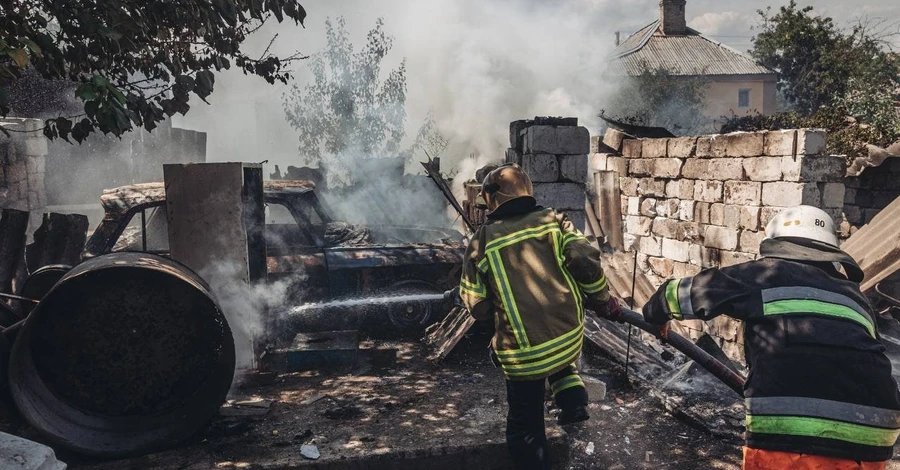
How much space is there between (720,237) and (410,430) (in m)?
4.43

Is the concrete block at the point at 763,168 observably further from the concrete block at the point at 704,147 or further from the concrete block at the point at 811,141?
the concrete block at the point at 704,147

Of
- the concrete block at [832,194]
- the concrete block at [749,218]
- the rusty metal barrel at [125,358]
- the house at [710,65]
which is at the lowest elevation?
the rusty metal barrel at [125,358]

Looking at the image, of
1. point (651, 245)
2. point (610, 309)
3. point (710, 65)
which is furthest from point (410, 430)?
point (710, 65)

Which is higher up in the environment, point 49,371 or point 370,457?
point 49,371

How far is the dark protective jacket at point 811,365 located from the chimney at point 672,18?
117 ft

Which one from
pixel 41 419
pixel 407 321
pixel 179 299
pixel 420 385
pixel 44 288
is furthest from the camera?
pixel 407 321

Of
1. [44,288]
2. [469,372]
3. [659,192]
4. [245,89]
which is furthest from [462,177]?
[245,89]

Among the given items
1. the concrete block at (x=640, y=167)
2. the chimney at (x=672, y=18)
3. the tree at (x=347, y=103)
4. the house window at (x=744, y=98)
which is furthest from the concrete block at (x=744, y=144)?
the chimney at (x=672, y=18)

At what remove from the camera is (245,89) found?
29406 mm

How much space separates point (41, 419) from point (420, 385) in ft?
9.24

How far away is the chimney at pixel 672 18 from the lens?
34.8 meters

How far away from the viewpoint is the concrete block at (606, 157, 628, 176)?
870cm

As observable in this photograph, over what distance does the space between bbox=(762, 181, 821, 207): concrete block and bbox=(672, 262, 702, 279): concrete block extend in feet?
4.75

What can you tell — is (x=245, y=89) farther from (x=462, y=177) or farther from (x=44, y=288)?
(x=44, y=288)
